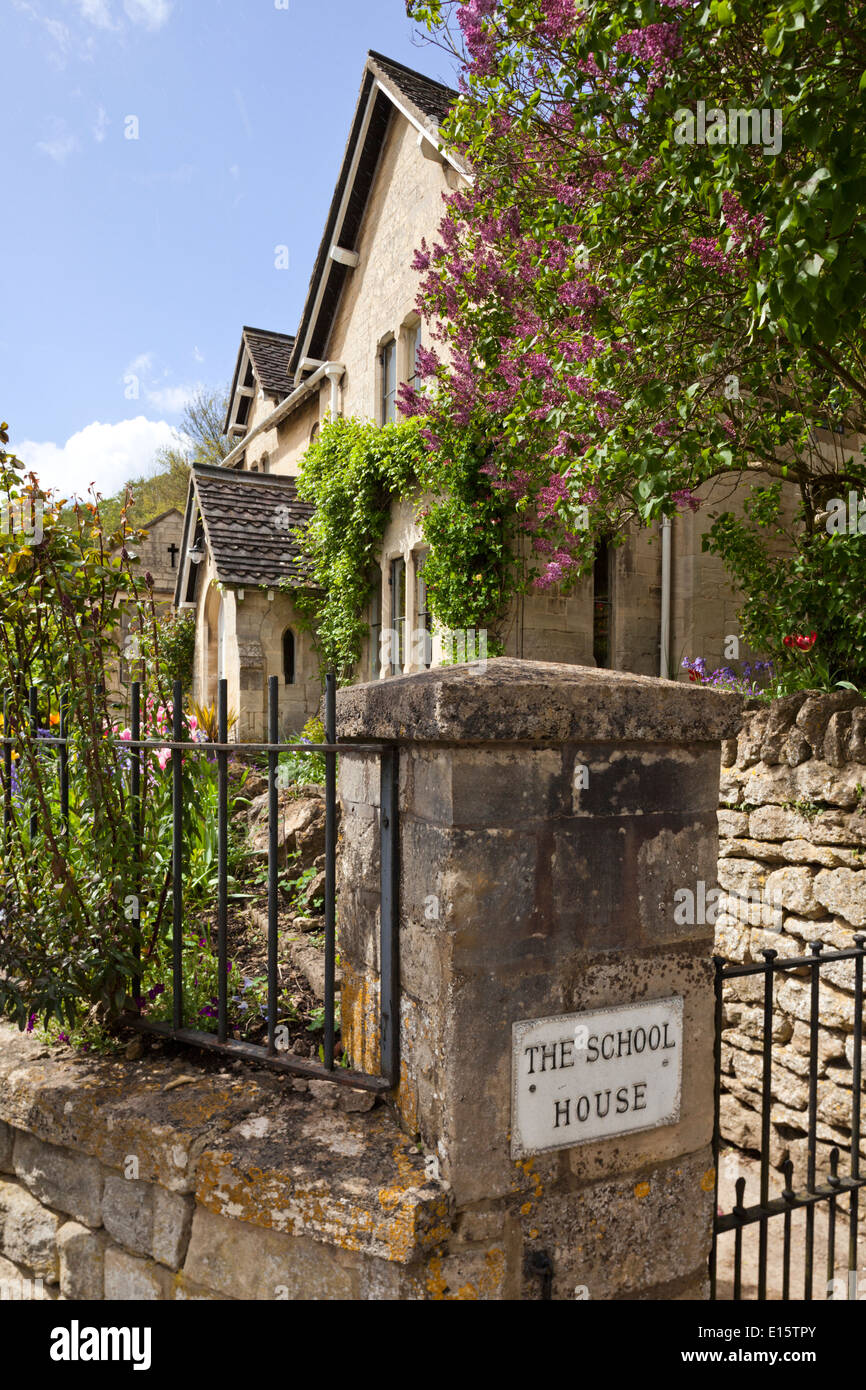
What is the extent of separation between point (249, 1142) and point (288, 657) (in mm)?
11180

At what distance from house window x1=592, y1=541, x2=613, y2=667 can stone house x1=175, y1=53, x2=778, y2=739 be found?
0.02 m

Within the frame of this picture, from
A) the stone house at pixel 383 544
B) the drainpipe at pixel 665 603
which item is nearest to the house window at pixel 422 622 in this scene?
the stone house at pixel 383 544

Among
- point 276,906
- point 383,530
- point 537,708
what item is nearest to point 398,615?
point 383,530

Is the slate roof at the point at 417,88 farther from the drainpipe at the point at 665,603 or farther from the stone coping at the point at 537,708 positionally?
the stone coping at the point at 537,708

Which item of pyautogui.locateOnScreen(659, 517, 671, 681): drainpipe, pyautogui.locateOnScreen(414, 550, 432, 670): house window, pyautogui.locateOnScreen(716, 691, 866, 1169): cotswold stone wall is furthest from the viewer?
pyautogui.locateOnScreen(414, 550, 432, 670): house window

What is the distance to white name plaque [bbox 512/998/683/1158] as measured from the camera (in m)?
1.87

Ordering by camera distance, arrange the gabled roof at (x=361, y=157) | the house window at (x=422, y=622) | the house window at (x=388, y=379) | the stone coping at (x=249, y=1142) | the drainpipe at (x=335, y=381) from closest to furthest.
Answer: the stone coping at (x=249, y=1142) < the house window at (x=422, y=622) < the gabled roof at (x=361, y=157) < the house window at (x=388, y=379) < the drainpipe at (x=335, y=381)

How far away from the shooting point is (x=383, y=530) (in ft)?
35.6

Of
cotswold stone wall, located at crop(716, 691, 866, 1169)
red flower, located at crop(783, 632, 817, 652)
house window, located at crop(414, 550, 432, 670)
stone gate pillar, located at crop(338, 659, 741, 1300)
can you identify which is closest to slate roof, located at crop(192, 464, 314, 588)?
house window, located at crop(414, 550, 432, 670)

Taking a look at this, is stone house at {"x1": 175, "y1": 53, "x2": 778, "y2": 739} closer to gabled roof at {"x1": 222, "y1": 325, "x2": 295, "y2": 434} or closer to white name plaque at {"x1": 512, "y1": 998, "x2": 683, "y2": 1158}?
gabled roof at {"x1": 222, "y1": 325, "x2": 295, "y2": 434}

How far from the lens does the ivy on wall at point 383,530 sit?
8547mm

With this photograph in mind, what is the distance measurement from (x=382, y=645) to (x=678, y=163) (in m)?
7.87

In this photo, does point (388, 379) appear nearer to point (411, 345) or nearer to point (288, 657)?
point (411, 345)
